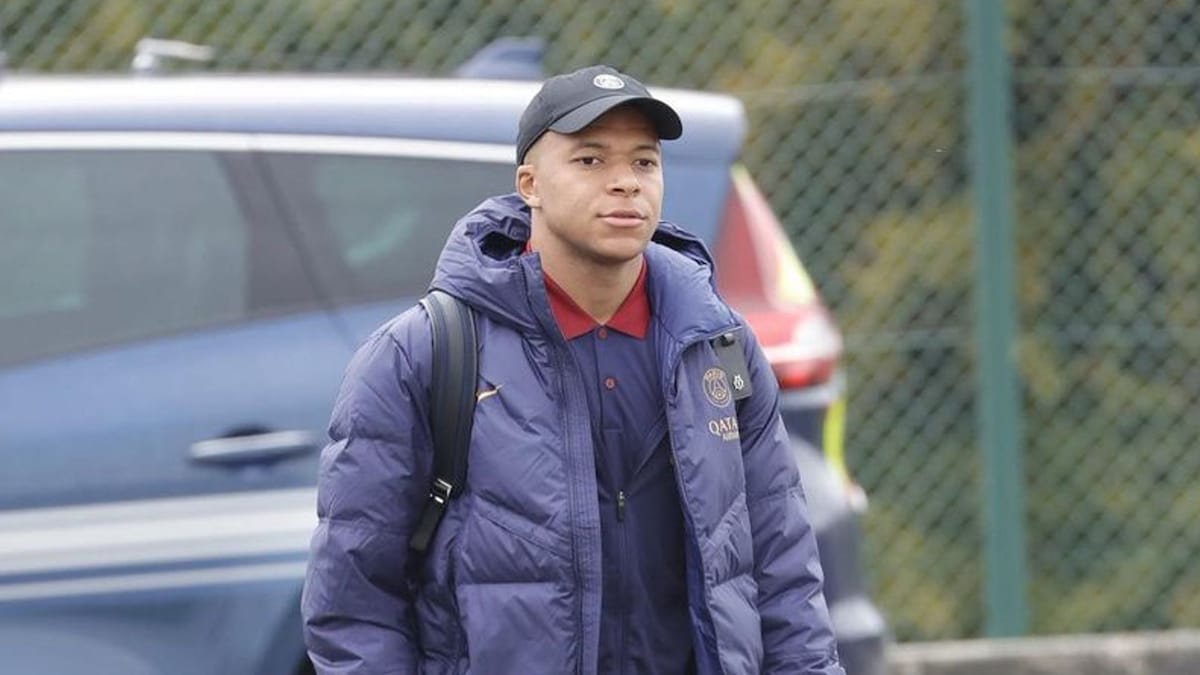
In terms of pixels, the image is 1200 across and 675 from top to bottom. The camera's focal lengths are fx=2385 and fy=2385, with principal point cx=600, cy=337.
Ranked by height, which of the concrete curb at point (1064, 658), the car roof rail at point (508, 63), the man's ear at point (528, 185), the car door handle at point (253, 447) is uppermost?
the man's ear at point (528, 185)

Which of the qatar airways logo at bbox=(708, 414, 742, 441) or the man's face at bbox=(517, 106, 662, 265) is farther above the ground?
the man's face at bbox=(517, 106, 662, 265)

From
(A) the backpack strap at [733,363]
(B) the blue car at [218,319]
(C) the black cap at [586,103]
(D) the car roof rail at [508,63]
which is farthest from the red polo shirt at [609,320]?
(D) the car roof rail at [508,63]

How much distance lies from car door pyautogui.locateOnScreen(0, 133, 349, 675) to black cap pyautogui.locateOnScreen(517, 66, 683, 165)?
1.39 metres

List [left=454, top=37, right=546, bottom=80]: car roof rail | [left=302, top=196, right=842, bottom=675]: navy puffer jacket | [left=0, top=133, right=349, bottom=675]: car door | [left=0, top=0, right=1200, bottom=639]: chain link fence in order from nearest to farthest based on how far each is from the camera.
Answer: [left=302, top=196, right=842, bottom=675]: navy puffer jacket → [left=0, top=133, right=349, bottom=675]: car door → [left=454, top=37, right=546, bottom=80]: car roof rail → [left=0, top=0, right=1200, bottom=639]: chain link fence

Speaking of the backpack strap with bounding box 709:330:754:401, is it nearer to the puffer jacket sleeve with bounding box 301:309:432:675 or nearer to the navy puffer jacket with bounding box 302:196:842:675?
the navy puffer jacket with bounding box 302:196:842:675

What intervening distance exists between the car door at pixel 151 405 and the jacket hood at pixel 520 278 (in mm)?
1226

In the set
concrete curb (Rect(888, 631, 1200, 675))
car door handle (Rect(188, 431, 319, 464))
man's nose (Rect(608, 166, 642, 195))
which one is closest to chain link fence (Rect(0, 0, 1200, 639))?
concrete curb (Rect(888, 631, 1200, 675))

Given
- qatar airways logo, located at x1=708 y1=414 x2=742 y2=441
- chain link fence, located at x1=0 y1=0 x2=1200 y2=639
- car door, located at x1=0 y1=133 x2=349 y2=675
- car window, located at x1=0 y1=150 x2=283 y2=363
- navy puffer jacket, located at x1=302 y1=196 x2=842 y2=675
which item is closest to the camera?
navy puffer jacket, located at x1=302 y1=196 x2=842 y2=675

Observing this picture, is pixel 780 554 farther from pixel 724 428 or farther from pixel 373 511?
pixel 373 511

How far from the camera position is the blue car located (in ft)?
14.4

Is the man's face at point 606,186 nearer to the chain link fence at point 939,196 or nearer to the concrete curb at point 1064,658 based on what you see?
the chain link fence at point 939,196

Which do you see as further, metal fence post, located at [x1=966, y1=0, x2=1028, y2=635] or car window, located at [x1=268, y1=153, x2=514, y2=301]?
metal fence post, located at [x1=966, y1=0, x2=1028, y2=635]

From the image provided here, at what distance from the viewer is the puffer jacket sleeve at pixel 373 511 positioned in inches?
122

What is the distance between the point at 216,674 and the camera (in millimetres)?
4395
